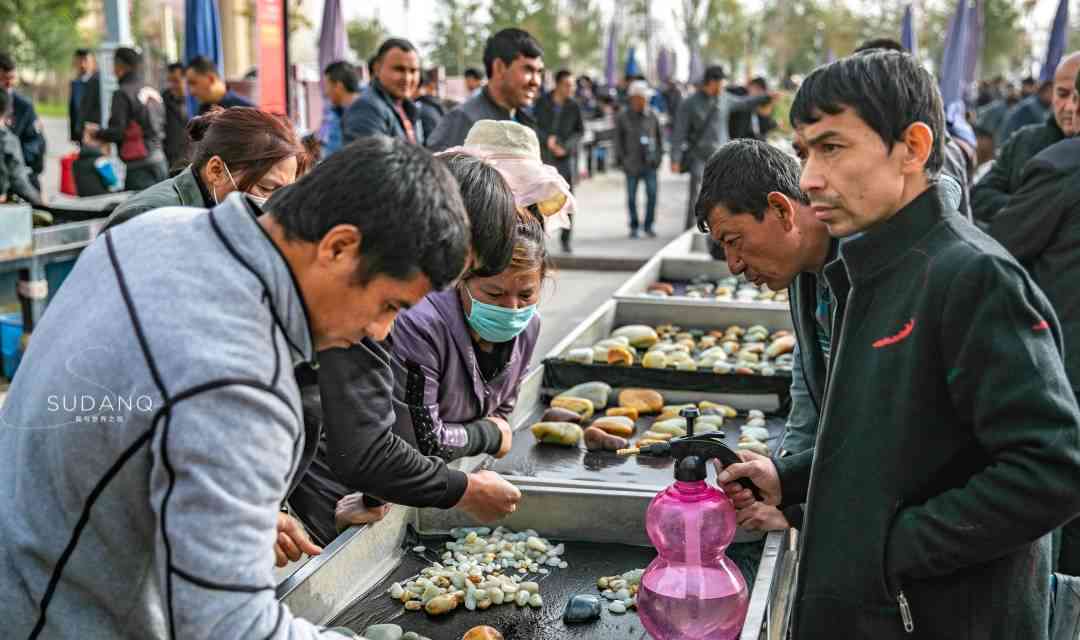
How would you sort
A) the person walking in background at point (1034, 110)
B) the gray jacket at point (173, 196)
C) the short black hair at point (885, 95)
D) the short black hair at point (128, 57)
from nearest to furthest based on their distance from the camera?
1. the short black hair at point (885, 95)
2. the gray jacket at point (173, 196)
3. the short black hair at point (128, 57)
4. the person walking in background at point (1034, 110)

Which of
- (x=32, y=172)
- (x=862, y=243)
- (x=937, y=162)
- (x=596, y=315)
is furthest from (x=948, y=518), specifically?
(x=32, y=172)

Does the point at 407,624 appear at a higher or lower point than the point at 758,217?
lower

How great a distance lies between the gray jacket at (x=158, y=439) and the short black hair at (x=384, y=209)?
2.7 inches

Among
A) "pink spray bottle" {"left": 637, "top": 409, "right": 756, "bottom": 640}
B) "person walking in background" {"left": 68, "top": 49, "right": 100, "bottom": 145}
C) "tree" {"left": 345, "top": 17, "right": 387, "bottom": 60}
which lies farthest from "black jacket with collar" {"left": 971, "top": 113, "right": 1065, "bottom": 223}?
"tree" {"left": 345, "top": 17, "right": 387, "bottom": 60}

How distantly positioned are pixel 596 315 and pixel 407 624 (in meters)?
2.91

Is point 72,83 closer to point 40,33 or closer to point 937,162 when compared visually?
point 937,162

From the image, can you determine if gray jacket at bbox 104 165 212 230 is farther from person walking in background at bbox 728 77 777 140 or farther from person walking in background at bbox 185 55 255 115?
person walking in background at bbox 728 77 777 140

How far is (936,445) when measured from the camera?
1.76 meters

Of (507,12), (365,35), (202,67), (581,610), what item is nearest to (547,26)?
(507,12)

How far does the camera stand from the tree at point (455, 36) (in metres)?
34.1

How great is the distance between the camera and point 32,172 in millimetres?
10602

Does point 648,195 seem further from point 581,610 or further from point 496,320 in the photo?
point 581,610

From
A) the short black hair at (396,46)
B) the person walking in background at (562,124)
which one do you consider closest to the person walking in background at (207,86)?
the short black hair at (396,46)

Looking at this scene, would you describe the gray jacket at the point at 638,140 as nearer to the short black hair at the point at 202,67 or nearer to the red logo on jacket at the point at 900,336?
the short black hair at the point at 202,67
